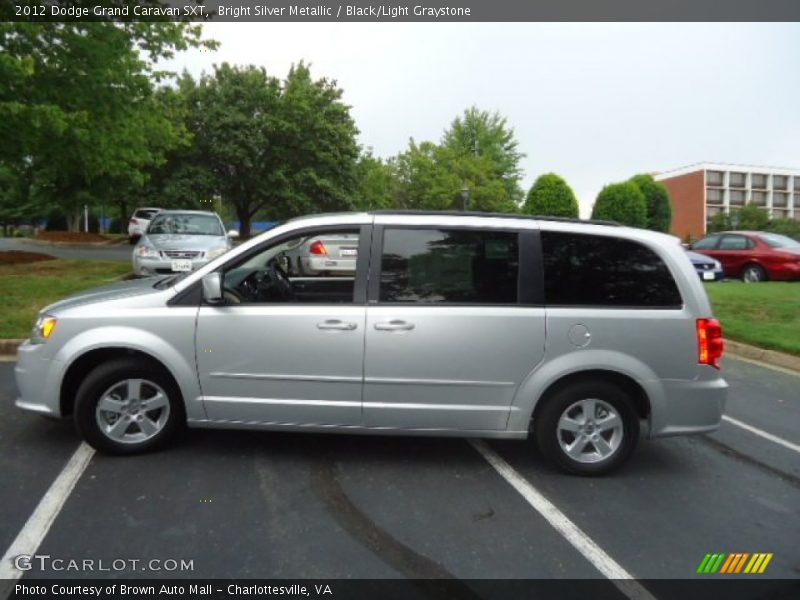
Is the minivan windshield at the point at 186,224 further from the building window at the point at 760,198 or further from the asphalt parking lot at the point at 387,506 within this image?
the building window at the point at 760,198

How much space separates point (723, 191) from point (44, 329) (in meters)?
104

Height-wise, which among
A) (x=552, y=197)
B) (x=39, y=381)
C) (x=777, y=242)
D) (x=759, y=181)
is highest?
(x=759, y=181)

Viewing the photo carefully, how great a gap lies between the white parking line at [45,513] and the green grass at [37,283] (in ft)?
12.9

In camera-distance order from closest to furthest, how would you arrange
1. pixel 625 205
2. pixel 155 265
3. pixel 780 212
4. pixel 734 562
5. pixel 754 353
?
pixel 734 562, pixel 754 353, pixel 155 265, pixel 625 205, pixel 780 212

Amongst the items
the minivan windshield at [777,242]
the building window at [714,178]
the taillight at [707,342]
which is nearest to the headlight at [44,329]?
the taillight at [707,342]

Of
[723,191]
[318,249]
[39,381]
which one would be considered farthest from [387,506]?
[723,191]

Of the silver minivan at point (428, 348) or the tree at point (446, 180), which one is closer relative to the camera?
the silver minivan at point (428, 348)

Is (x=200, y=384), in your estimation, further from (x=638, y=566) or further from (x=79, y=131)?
(x=79, y=131)

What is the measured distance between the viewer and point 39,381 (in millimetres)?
3982

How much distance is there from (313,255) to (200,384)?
2.07m

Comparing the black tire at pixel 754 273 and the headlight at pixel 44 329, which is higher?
the black tire at pixel 754 273

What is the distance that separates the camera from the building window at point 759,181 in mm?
93938

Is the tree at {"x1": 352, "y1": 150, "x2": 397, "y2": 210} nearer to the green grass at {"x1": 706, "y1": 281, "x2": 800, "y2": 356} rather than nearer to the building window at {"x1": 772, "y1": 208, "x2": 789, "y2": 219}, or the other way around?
the green grass at {"x1": 706, "y1": 281, "x2": 800, "y2": 356}

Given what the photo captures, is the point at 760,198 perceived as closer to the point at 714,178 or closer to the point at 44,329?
the point at 714,178
